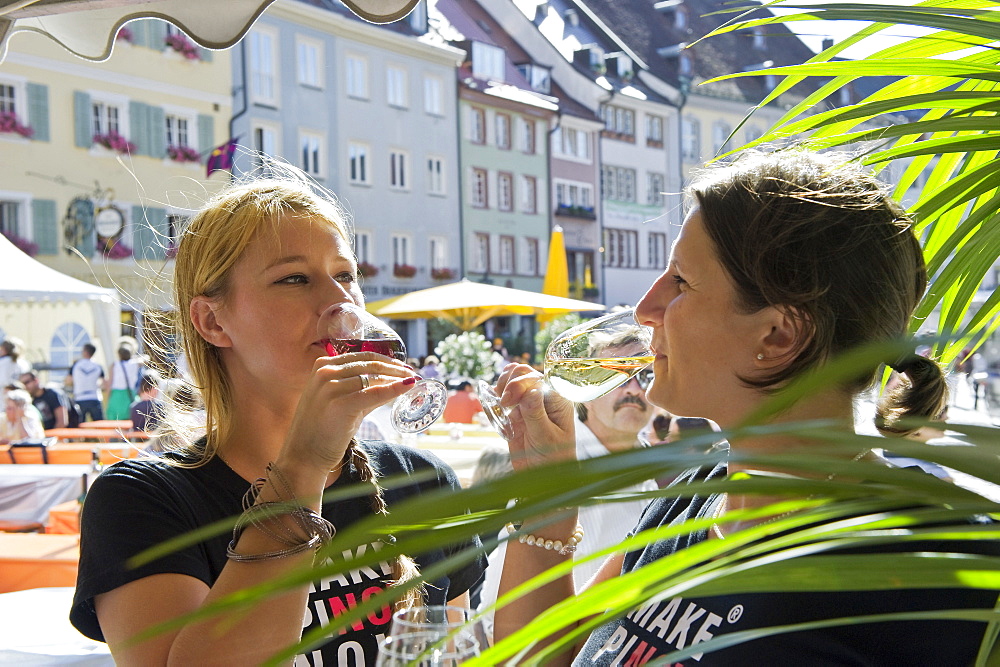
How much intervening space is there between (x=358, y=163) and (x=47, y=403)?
48.5 ft

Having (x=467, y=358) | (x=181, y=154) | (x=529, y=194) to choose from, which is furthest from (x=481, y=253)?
(x=467, y=358)

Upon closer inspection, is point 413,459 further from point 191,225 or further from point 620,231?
point 620,231

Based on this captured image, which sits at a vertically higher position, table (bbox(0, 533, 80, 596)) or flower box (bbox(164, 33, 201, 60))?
flower box (bbox(164, 33, 201, 60))

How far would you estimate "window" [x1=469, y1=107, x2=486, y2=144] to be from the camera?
2620cm

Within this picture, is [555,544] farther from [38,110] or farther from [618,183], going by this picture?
[618,183]

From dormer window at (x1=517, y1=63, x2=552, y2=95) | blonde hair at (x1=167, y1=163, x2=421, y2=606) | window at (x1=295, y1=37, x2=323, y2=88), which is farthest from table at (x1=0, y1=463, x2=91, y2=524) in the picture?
dormer window at (x1=517, y1=63, x2=552, y2=95)

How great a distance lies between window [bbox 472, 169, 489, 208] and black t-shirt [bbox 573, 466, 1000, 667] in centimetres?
2551

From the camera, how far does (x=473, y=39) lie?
27.0 meters

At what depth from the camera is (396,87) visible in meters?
24.2

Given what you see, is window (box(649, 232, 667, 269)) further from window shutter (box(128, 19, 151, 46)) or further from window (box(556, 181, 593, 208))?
window shutter (box(128, 19, 151, 46))

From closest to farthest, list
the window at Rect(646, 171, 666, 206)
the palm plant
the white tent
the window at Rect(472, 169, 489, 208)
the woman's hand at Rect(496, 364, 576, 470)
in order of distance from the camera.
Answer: the palm plant
the woman's hand at Rect(496, 364, 576, 470)
the white tent
the window at Rect(472, 169, 489, 208)
the window at Rect(646, 171, 666, 206)

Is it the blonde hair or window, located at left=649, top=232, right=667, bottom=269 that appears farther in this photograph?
window, located at left=649, top=232, right=667, bottom=269

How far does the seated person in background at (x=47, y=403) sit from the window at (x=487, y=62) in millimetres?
19254

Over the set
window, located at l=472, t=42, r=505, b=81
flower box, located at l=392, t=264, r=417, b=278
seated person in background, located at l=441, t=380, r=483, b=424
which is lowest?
seated person in background, located at l=441, t=380, r=483, b=424
